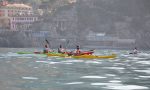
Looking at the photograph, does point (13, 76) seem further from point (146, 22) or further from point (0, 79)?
point (146, 22)

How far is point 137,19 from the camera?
655 ft

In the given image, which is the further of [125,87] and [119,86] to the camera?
[119,86]

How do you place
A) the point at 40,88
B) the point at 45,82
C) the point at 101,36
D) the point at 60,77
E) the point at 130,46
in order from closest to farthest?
the point at 40,88 → the point at 45,82 → the point at 60,77 → the point at 130,46 → the point at 101,36

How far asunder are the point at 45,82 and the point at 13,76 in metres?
5.40

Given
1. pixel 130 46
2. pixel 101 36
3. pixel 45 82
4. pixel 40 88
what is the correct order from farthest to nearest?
pixel 101 36
pixel 130 46
pixel 45 82
pixel 40 88

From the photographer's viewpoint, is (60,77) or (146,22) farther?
(146,22)

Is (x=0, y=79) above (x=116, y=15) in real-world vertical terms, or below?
below

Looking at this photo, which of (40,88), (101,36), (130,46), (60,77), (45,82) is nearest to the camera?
(40,88)

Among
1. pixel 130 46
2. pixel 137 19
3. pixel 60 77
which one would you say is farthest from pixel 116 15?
pixel 60 77

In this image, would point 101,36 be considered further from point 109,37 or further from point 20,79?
point 20,79

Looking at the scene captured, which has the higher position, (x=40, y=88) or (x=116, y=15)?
(x=116, y=15)

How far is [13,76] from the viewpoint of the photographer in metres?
40.8

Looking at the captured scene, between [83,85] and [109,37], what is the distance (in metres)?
154

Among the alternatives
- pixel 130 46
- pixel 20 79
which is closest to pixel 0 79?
pixel 20 79
